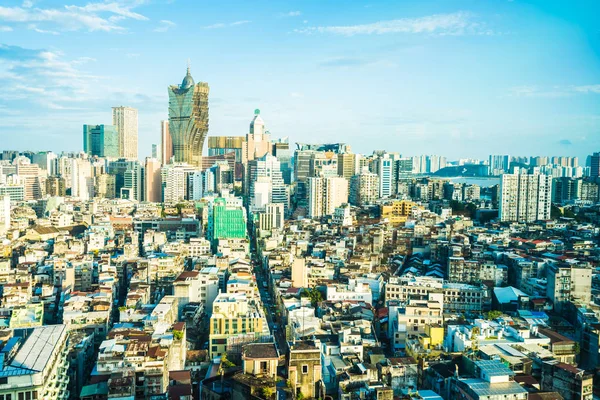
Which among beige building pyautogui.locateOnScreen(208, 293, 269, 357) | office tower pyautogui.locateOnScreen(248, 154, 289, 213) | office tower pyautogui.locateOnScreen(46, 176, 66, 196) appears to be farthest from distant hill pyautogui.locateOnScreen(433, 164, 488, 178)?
beige building pyautogui.locateOnScreen(208, 293, 269, 357)

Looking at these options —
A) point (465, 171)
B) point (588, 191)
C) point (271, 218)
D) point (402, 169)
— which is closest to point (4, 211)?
point (271, 218)

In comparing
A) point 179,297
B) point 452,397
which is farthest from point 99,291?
point 452,397

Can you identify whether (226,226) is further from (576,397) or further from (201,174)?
(201,174)

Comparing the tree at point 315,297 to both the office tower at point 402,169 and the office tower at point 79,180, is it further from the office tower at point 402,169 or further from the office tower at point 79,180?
the office tower at point 79,180

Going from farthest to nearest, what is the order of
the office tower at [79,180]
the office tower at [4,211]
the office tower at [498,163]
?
the office tower at [498,163] < the office tower at [79,180] < the office tower at [4,211]

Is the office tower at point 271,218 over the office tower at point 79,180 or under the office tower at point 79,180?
under

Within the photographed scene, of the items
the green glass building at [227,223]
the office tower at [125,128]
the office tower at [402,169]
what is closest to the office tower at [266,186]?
the green glass building at [227,223]

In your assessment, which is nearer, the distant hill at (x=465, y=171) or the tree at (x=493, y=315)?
the tree at (x=493, y=315)
